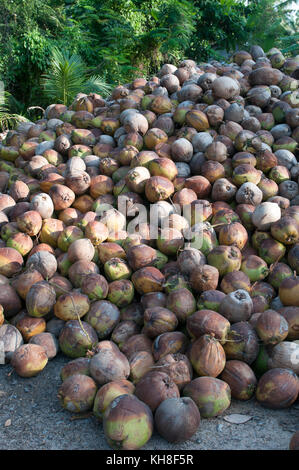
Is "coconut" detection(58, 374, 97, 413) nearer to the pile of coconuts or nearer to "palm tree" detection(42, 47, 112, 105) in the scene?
the pile of coconuts

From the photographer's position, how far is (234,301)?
278 centimetres

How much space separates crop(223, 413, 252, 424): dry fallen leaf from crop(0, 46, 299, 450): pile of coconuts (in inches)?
2.5

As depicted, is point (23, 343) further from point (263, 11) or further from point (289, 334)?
point (263, 11)

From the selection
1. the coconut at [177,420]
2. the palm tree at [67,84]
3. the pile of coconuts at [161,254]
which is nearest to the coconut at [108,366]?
the pile of coconuts at [161,254]

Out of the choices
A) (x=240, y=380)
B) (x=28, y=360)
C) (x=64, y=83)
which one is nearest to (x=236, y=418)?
(x=240, y=380)

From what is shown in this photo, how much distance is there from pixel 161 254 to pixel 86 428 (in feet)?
5.05

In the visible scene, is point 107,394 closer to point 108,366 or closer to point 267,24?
point 108,366

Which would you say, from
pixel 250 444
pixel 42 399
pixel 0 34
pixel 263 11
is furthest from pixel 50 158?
pixel 263 11

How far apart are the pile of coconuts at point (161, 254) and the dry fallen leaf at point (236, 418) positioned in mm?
64

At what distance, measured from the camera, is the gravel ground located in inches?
87.7

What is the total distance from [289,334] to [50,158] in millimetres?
3220

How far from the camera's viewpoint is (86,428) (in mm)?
2383

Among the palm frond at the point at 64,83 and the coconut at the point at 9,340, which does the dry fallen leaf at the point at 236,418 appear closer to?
the coconut at the point at 9,340

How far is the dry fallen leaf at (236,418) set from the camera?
239cm
